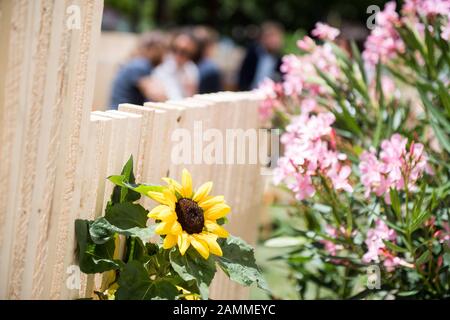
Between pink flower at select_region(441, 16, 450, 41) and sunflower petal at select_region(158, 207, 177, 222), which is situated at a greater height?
pink flower at select_region(441, 16, 450, 41)

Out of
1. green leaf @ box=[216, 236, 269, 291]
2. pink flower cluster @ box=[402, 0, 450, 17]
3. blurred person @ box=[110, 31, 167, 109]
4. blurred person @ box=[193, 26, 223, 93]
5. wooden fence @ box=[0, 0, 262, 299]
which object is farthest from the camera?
blurred person @ box=[193, 26, 223, 93]

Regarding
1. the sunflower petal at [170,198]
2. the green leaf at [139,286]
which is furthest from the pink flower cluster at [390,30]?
the green leaf at [139,286]

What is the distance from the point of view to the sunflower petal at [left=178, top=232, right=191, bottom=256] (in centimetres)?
205

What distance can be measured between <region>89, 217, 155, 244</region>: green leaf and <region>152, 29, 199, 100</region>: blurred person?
4823 mm

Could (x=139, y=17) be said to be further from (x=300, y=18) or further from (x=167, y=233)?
(x=167, y=233)

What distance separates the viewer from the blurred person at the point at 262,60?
10.1m

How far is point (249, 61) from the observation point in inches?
407

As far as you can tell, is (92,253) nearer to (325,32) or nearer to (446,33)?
(446,33)

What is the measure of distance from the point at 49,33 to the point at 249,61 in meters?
8.50

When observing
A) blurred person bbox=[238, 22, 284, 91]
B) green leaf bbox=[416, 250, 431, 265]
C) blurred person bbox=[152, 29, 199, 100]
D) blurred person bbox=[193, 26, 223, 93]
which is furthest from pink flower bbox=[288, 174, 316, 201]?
blurred person bbox=[238, 22, 284, 91]

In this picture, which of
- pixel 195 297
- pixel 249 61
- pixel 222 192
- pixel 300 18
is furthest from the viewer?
pixel 300 18

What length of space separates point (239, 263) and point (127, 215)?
32 centimetres

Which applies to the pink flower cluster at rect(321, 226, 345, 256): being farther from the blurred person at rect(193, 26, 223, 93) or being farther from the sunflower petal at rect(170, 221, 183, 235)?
the blurred person at rect(193, 26, 223, 93)
